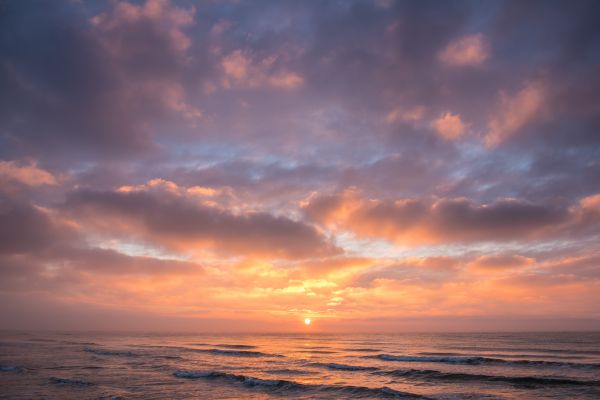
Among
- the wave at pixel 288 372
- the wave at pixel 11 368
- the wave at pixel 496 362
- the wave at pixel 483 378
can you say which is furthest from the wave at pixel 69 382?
the wave at pixel 496 362

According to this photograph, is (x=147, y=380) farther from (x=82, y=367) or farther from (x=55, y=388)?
(x=82, y=367)

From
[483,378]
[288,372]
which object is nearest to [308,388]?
[288,372]

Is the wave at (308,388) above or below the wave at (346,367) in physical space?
above

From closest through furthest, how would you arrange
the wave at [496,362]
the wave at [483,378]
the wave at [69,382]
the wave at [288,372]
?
the wave at [69,382], the wave at [483,378], the wave at [288,372], the wave at [496,362]

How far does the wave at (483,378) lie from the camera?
3097 cm

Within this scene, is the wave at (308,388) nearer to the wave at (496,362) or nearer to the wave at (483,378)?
the wave at (483,378)

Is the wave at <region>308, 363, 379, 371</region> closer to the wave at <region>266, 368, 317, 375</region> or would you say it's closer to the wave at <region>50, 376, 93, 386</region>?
the wave at <region>266, 368, 317, 375</region>

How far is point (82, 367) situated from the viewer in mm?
41188

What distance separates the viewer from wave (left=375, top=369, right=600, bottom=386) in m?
31.0

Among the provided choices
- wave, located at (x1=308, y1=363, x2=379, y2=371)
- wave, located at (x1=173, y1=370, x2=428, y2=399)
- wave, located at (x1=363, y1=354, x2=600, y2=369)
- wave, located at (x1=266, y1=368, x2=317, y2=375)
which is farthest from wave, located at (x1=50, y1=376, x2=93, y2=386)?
wave, located at (x1=363, y1=354, x2=600, y2=369)

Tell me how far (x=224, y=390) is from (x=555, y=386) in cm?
2655

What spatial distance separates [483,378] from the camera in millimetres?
34062

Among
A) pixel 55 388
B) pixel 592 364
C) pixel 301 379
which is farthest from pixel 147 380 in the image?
pixel 592 364

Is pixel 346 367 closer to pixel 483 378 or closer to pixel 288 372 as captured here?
pixel 288 372
